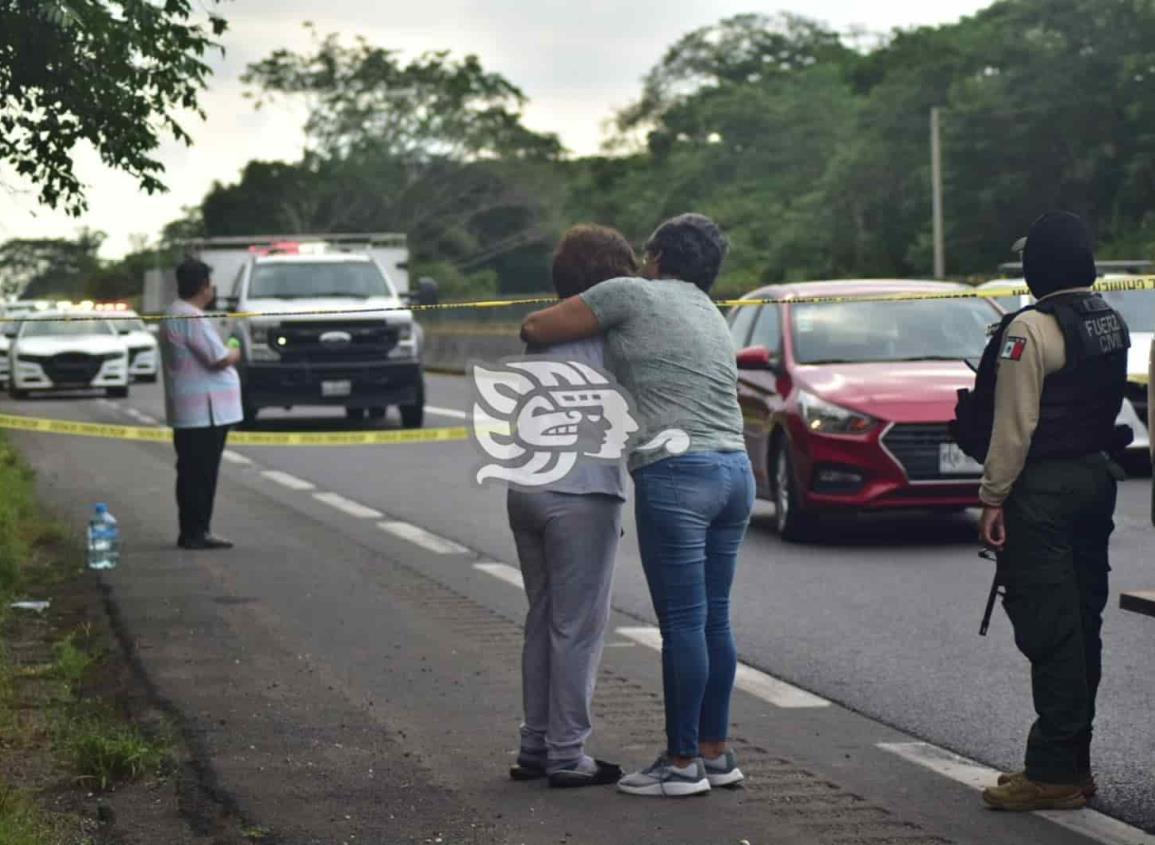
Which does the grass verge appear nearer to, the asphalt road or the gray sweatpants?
the gray sweatpants

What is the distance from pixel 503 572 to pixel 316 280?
50.3ft

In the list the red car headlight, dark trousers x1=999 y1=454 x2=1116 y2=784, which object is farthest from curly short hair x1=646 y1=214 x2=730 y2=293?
the red car headlight

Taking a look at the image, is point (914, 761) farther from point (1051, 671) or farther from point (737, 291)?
point (737, 291)

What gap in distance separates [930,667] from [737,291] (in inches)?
1055

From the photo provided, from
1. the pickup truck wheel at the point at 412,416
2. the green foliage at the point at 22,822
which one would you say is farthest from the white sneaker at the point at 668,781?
the pickup truck wheel at the point at 412,416

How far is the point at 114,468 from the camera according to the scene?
69.6 ft

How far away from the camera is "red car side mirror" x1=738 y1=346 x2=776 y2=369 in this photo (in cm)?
1420

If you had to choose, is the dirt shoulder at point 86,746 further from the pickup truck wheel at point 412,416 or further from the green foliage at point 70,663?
the pickup truck wheel at point 412,416

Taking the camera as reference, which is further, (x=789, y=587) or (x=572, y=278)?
(x=789, y=587)

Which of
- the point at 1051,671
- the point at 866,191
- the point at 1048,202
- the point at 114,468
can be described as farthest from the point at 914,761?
the point at 866,191

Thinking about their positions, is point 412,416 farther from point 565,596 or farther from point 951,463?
point 565,596

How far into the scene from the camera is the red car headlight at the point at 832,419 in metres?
13.6

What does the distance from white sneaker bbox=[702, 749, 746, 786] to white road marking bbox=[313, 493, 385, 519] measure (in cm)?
921

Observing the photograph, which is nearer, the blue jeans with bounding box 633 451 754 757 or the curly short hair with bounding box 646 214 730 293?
the blue jeans with bounding box 633 451 754 757
